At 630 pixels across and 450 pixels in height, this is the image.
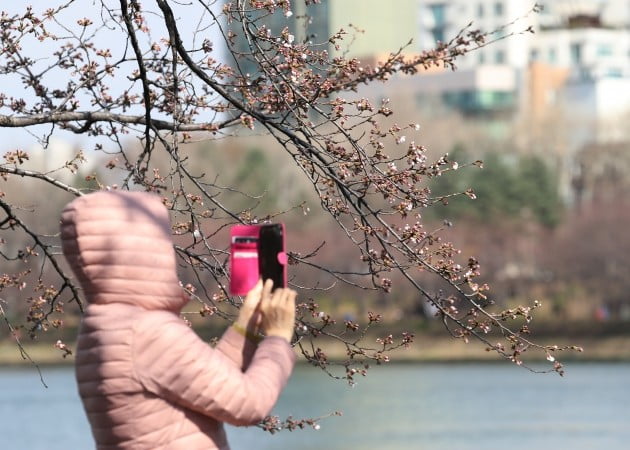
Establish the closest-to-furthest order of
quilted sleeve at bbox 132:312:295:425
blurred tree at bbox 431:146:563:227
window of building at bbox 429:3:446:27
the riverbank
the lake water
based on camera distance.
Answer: quilted sleeve at bbox 132:312:295:425, the lake water, the riverbank, blurred tree at bbox 431:146:563:227, window of building at bbox 429:3:446:27

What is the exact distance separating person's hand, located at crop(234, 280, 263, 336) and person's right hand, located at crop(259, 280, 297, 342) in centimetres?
2

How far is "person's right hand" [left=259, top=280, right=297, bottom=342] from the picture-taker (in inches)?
175

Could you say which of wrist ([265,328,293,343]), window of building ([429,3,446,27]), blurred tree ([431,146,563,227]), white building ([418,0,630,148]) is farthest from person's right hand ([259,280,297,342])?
window of building ([429,3,446,27])

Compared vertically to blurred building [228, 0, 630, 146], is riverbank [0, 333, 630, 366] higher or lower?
lower

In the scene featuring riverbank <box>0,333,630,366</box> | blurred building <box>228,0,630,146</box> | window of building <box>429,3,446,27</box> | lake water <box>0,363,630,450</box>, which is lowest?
riverbank <box>0,333,630,366</box>

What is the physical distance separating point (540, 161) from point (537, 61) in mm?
38596

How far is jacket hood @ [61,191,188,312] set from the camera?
428cm

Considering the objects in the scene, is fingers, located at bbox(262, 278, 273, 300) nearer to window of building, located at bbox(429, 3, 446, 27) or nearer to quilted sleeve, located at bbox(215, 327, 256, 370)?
quilted sleeve, located at bbox(215, 327, 256, 370)

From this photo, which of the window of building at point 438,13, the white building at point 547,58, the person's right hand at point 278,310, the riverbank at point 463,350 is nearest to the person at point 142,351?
the person's right hand at point 278,310

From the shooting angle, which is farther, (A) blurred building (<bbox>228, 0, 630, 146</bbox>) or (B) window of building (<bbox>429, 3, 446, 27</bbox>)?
(B) window of building (<bbox>429, 3, 446, 27</bbox>)

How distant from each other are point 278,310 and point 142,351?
40 centimetres

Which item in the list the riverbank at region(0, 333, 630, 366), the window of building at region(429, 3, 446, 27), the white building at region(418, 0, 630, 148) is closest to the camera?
the riverbank at region(0, 333, 630, 366)

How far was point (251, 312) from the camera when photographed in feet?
14.7

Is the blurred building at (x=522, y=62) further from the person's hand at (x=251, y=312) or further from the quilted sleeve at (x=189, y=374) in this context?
the quilted sleeve at (x=189, y=374)
